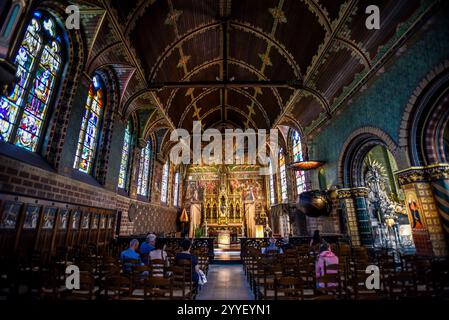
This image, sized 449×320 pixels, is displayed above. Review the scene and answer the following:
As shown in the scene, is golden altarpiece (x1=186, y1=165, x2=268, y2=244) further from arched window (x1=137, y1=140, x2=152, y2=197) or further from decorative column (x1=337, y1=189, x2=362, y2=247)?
decorative column (x1=337, y1=189, x2=362, y2=247)

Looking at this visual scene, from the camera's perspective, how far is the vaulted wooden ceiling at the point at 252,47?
7.91m

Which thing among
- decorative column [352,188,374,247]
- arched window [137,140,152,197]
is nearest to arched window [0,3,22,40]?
arched window [137,140,152,197]

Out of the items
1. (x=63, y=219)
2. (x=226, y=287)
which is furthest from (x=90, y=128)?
(x=226, y=287)

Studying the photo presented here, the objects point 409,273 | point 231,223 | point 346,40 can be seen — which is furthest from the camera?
point 231,223

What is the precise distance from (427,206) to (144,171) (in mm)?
14723

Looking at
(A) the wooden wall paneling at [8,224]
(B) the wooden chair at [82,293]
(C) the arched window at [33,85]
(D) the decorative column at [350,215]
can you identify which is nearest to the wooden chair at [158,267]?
(B) the wooden chair at [82,293]

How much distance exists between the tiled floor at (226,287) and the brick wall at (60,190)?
543 centimetres

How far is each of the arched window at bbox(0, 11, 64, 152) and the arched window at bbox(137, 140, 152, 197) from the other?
7.62 metres

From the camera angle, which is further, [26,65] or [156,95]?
[156,95]

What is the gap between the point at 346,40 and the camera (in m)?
8.71
